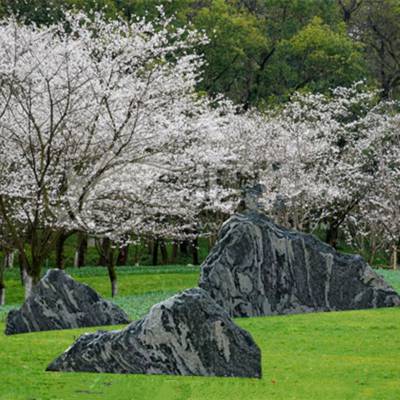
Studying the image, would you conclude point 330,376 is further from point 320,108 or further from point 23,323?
point 320,108

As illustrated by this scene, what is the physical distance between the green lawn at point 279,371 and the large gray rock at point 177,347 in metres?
0.26

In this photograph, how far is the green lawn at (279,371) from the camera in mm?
9797

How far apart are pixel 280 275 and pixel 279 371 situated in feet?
26.9

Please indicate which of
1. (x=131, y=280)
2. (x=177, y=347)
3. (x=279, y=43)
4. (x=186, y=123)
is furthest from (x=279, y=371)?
(x=279, y=43)

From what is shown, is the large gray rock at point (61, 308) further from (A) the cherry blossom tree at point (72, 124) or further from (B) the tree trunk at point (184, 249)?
(B) the tree trunk at point (184, 249)

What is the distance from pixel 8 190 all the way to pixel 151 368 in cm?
1234

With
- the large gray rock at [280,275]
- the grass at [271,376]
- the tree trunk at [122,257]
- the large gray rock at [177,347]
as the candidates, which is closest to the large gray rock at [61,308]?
the grass at [271,376]

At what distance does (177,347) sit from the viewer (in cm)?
1120

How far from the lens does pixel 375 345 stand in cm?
1388

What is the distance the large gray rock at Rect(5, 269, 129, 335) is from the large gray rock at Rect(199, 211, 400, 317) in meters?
2.69

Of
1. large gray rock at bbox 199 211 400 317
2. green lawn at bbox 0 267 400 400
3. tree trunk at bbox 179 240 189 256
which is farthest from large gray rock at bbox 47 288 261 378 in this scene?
tree trunk at bbox 179 240 189 256

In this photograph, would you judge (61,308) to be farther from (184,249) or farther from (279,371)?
(184,249)

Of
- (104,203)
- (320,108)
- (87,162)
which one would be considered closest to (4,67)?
(87,162)

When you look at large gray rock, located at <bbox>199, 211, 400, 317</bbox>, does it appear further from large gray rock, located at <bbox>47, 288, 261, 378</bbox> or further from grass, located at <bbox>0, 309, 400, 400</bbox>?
large gray rock, located at <bbox>47, 288, 261, 378</bbox>
